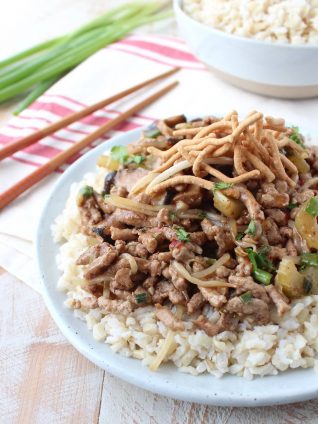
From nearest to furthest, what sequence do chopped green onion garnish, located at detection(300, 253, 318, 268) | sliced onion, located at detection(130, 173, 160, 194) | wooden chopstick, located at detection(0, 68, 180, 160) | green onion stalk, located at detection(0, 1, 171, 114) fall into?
chopped green onion garnish, located at detection(300, 253, 318, 268) < sliced onion, located at detection(130, 173, 160, 194) < wooden chopstick, located at detection(0, 68, 180, 160) < green onion stalk, located at detection(0, 1, 171, 114)

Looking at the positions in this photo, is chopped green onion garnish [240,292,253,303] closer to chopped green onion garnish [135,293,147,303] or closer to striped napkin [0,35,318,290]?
chopped green onion garnish [135,293,147,303]

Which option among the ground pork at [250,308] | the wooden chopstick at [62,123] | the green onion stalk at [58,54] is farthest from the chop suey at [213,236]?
the green onion stalk at [58,54]

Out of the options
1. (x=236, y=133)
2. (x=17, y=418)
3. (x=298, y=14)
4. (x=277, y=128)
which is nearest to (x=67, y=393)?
(x=17, y=418)

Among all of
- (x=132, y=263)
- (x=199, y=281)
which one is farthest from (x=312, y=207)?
(x=132, y=263)

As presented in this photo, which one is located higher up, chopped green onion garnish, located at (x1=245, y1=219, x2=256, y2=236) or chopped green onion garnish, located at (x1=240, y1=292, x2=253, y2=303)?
chopped green onion garnish, located at (x1=245, y1=219, x2=256, y2=236)

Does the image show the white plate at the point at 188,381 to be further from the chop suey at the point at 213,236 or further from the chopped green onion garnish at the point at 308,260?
the chopped green onion garnish at the point at 308,260

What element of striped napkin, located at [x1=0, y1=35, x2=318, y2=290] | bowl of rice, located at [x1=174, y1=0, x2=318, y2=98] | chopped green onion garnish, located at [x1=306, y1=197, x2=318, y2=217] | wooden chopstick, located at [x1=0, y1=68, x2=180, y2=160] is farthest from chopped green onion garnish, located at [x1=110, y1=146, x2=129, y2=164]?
bowl of rice, located at [x1=174, y1=0, x2=318, y2=98]

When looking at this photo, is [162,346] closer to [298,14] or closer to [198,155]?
[198,155]

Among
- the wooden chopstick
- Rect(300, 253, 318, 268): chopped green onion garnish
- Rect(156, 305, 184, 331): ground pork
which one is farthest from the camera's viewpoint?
the wooden chopstick
